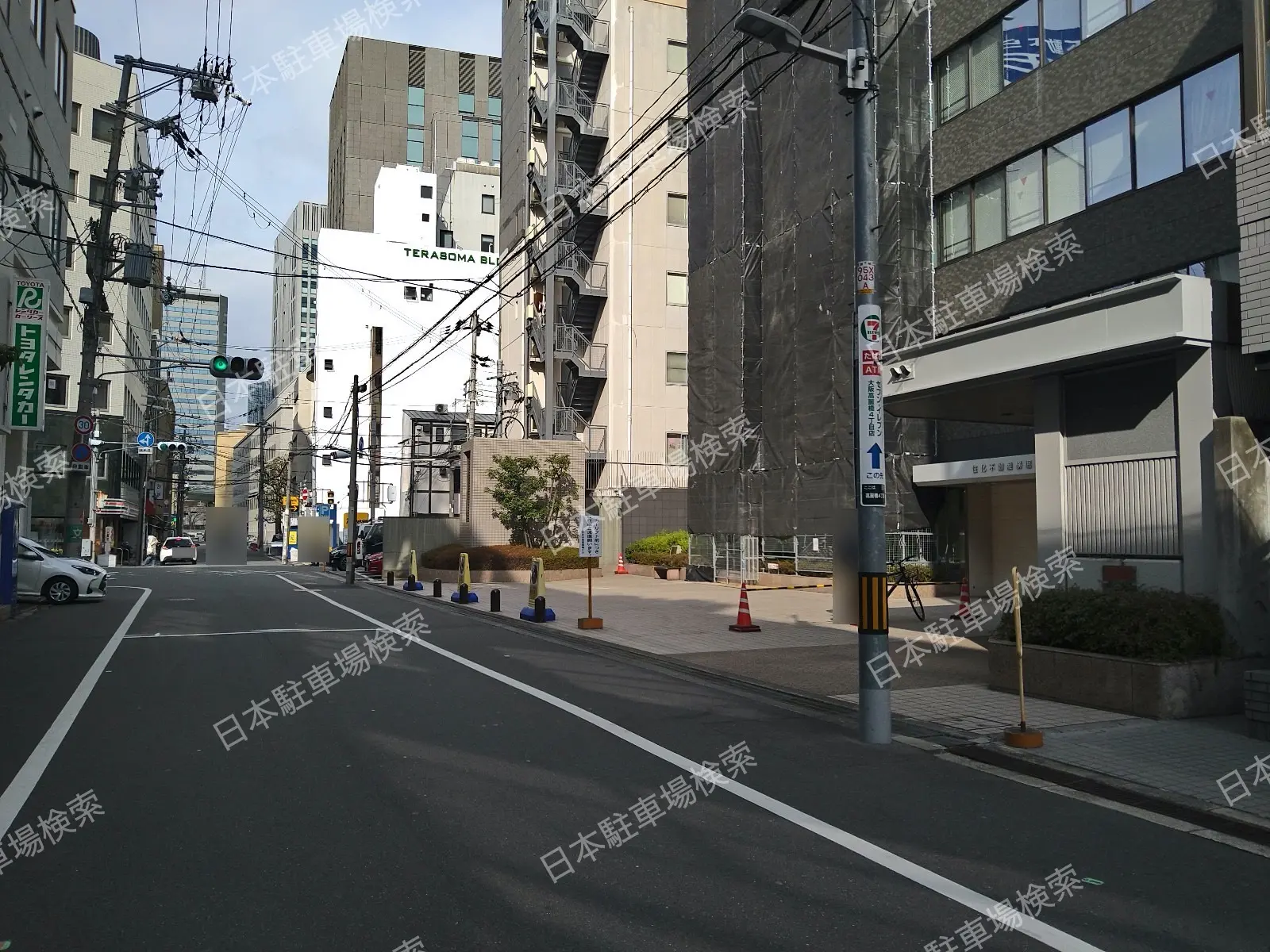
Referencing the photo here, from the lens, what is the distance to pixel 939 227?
22422 mm

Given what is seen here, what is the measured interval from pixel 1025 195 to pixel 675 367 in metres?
21.6

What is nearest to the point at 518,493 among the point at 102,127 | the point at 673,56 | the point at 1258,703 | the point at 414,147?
the point at 673,56

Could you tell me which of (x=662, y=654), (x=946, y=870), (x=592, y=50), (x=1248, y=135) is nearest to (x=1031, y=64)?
(x=1248, y=135)

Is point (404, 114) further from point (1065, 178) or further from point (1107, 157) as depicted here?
point (1107, 157)

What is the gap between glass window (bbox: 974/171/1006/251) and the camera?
20.0m

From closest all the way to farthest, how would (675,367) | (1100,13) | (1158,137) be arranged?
(1158,137), (1100,13), (675,367)

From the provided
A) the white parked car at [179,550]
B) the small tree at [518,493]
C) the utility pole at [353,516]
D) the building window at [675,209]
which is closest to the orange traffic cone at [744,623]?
the small tree at [518,493]

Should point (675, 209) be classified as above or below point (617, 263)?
above

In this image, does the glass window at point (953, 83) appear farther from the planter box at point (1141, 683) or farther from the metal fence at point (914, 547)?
the planter box at point (1141, 683)

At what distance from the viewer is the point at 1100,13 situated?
1720 cm

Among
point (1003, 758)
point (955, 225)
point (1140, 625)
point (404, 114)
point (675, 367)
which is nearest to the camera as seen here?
point (1003, 758)

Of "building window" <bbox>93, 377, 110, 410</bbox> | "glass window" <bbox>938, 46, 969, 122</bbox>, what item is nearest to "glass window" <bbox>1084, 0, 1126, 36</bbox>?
"glass window" <bbox>938, 46, 969, 122</bbox>

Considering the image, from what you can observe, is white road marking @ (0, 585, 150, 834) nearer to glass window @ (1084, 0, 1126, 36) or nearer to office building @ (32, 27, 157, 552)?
glass window @ (1084, 0, 1126, 36)

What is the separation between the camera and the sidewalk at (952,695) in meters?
7.19
